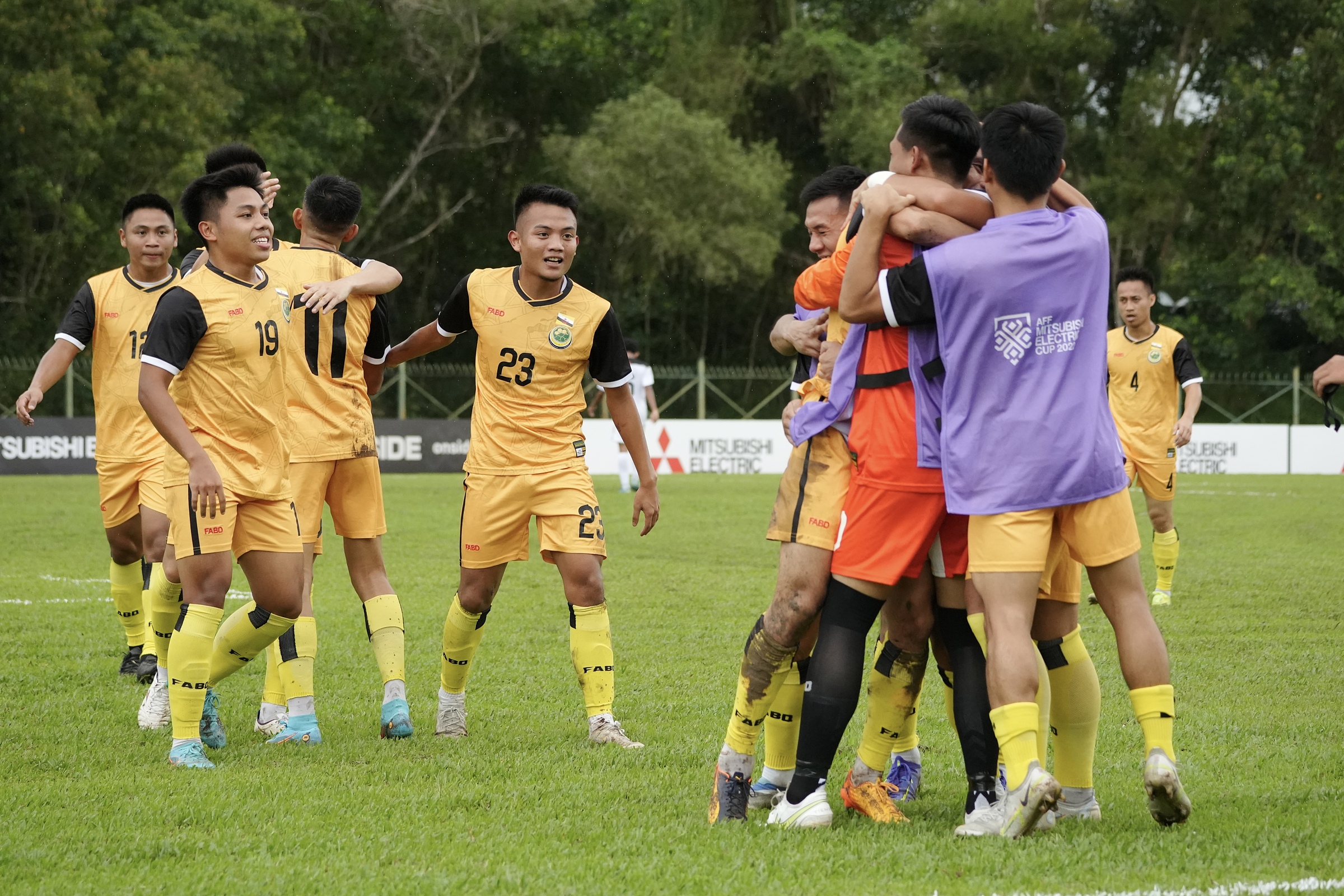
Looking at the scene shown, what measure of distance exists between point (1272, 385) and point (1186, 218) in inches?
294

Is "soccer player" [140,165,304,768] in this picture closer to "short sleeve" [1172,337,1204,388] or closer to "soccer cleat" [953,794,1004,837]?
"soccer cleat" [953,794,1004,837]

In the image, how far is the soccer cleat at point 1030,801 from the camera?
4.02 meters

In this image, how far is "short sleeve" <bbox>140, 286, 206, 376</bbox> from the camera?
5.36 metres

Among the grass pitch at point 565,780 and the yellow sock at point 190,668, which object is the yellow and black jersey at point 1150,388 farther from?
the yellow sock at point 190,668

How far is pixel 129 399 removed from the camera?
7.77m

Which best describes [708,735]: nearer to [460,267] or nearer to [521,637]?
[521,637]

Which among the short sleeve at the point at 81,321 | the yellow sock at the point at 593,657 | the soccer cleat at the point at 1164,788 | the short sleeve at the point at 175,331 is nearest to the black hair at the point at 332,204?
the short sleeve at the point at 175,331

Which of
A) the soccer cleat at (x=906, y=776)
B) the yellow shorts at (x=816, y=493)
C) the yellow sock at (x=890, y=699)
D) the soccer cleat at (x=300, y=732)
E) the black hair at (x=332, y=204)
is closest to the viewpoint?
the yellow shorts at (x=816, y=493)

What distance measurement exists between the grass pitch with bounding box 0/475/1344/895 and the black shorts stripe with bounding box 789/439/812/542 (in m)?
0.91

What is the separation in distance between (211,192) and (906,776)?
133 inches

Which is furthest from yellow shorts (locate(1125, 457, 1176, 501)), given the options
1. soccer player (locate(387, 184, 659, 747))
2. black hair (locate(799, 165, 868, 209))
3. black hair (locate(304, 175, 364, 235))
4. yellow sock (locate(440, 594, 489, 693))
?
black hair (locate(304, 175, 364, 235))

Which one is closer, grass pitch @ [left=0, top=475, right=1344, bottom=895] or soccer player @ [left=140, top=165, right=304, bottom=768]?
grass pitch @ [left=0, top=475, right=1344, bottom=895]

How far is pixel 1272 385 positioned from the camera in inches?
1419

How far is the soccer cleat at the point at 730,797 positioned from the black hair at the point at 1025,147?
198 centimetres
